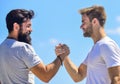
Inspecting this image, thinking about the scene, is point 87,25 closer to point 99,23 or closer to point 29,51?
point 99,23

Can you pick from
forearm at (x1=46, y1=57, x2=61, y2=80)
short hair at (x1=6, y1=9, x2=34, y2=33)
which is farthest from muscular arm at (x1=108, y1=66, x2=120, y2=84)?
short hair at (x1=6, y1=9, x2=34, y2=33)

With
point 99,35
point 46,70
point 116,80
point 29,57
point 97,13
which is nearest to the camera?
point 116,80

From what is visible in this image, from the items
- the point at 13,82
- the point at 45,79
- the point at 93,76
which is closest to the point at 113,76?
the point at 93,76

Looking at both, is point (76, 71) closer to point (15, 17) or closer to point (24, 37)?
point (24, 37)

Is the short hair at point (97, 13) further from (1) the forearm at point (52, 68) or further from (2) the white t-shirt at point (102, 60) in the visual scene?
(1) the forearm at point (52, 68)


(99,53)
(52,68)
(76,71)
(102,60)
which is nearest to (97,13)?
(99,53)

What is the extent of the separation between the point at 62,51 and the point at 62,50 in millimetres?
55

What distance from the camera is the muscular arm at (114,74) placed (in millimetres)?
6530

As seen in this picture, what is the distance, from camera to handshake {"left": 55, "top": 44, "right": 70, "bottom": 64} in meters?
7.45

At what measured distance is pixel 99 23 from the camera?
7.44 metres

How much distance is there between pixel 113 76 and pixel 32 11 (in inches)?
82.6

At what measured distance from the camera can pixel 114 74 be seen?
661cm

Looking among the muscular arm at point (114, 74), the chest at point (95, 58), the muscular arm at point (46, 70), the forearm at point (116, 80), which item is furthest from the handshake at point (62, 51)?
the forearm at point (116, 80)

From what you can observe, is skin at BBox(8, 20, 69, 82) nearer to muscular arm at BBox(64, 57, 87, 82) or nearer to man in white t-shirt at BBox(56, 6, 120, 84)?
man in white t-shirt at BBox(56, 6, 120, 84)
